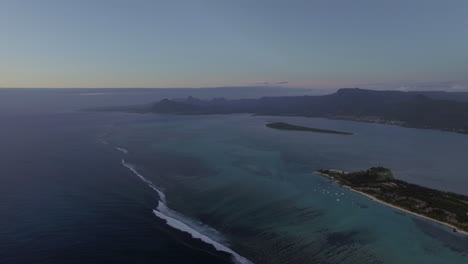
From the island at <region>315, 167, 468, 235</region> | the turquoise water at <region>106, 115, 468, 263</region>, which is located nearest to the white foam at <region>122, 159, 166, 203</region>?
the turquoise water at <region>106, 115, 468, 263</region>

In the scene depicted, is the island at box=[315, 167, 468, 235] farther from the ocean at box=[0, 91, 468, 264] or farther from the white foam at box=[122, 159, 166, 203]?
the white foam at box=[122, 159, 166, 203]

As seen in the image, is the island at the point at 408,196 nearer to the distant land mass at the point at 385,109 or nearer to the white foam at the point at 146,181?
the white foam at the point at 146,181

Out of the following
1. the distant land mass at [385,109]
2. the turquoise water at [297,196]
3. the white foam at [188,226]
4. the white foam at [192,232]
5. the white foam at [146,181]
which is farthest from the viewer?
the distant land mass at [385,109]

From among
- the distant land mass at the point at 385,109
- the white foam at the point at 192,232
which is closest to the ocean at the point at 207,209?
the white foam at the point at 192,232

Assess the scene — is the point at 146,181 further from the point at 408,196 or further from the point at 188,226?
the point at 408,196

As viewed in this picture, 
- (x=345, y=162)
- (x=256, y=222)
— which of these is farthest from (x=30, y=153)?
(x=345, y=162)

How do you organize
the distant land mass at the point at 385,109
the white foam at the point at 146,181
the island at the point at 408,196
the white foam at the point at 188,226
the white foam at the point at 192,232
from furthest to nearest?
the distant land mass at the point at 385,109
the white foam at the point at 146,181
the island at the point at 408,196
the white foam at the point at 188,226
the white foam at the point at 192,232
